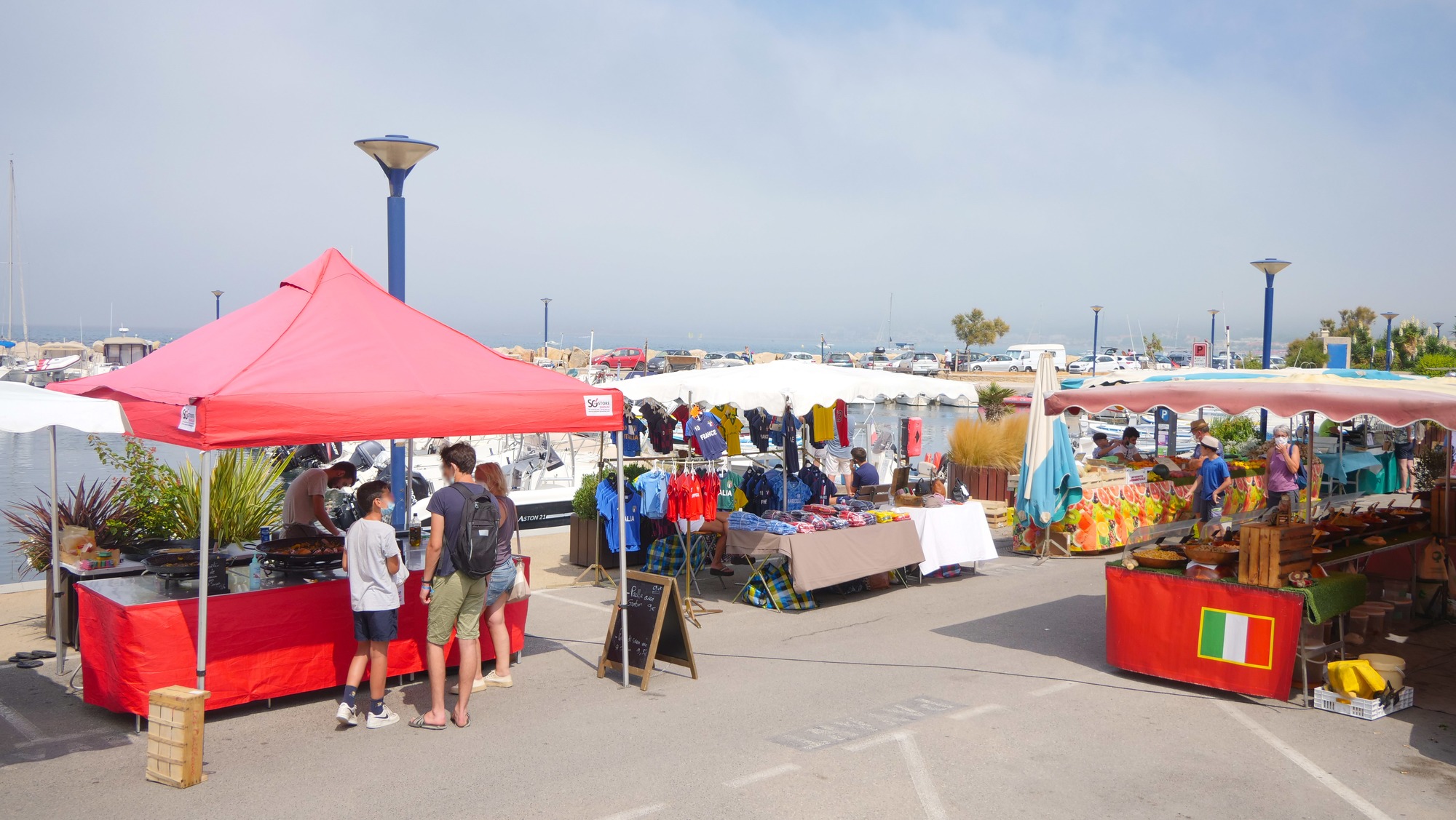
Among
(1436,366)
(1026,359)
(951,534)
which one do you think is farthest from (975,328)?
(951,534)

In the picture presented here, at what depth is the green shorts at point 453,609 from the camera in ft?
22.3

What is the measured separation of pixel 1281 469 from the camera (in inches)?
505

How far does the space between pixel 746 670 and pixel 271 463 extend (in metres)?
6.47

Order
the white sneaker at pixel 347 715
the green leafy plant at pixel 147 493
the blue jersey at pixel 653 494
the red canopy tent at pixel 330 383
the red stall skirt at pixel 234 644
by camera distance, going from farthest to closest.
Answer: the blue jersey at pixel 653 494 → the green leafy plant at pixel 147 493 → the white sneaker at pixel 347 715 → the red stall skirt at pixel 234 644 → the red canopy tent at pixel 330 383

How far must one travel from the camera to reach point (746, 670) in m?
8.19

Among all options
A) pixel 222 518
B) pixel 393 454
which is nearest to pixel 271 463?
pixel 222 518

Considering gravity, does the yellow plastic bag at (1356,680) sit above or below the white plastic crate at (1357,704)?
above

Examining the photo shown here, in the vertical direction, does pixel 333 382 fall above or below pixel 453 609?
above

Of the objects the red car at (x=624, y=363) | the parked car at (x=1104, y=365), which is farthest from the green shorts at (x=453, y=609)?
the parked car at (x=1104, y=365)

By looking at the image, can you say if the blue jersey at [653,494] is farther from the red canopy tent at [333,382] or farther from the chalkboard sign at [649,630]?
the red canopy tent at [333,382]

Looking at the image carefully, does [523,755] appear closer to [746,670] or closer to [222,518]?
[746,670]

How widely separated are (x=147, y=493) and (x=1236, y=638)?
959cm

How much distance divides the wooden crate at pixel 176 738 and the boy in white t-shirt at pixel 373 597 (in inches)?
40.9

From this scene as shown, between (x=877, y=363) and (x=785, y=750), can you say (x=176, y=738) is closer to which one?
(x=785, y=750)
